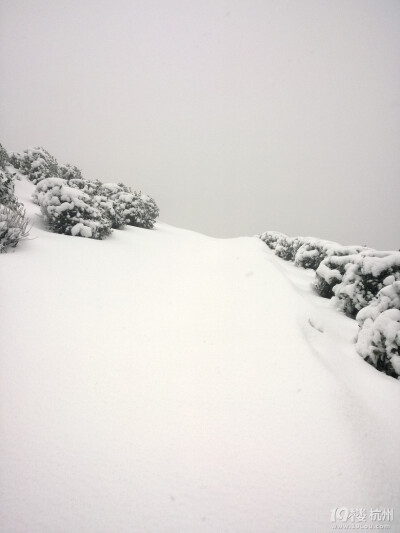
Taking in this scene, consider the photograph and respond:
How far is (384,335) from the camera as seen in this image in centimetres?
281

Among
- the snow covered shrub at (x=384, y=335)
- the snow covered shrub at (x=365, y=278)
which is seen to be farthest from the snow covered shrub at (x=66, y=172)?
the snow covered shrub at (x=384, y=335)

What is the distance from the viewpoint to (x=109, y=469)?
136 cm

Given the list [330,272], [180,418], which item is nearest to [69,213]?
[180,418]

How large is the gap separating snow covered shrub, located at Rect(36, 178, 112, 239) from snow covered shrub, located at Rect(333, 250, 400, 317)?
17.9 ft

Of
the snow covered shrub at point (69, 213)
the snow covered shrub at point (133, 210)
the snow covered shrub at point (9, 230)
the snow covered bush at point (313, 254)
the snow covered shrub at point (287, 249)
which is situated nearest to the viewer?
the snow covered shrub at point (9, 230)

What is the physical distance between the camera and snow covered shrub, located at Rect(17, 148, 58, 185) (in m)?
10.9

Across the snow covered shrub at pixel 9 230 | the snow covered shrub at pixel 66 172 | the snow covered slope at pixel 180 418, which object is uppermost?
the snow covered shrub at pixel 66 172

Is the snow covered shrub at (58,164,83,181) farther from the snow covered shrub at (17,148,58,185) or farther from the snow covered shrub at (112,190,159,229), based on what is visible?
the snow covered shrub at (112,190,159,229)

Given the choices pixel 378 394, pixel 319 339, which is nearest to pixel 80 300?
pixel 319 339

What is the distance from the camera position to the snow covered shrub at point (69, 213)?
18.7ft

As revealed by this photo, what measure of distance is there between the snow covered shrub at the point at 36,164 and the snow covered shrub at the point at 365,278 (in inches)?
464

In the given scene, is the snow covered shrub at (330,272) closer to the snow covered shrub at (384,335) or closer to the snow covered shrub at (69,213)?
the snow covered shrub at (384,335)

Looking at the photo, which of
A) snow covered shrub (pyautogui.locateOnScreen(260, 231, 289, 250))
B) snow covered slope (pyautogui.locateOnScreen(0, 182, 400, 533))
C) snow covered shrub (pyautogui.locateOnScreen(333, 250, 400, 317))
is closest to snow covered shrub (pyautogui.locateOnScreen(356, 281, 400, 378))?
snow covered slope (pyautogui.locateOnScreen(0, 182, 400, 533))

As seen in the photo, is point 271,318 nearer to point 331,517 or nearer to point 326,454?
point 326,454
